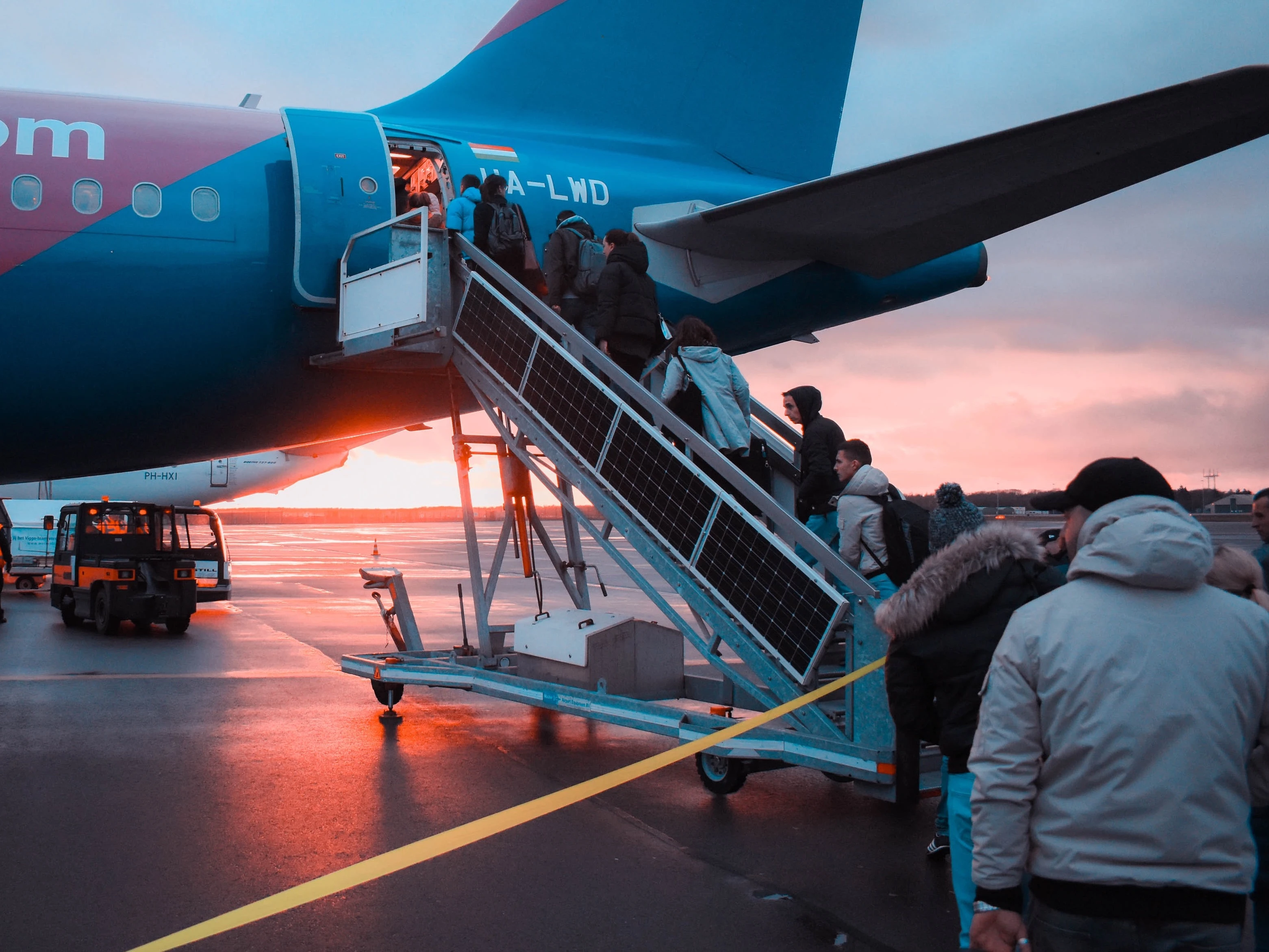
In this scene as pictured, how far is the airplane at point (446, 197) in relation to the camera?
8.47 meters

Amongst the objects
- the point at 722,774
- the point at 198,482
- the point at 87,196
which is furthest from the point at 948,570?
the point at 198,482

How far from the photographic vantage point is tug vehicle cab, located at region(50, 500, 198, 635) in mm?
18531

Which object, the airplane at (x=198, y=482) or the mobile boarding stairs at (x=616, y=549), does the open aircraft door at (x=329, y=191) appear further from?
Result: the airplane at (x=198, y=482)

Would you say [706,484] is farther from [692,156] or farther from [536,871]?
[692,156]

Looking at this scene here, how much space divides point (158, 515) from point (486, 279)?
13403 millimetres

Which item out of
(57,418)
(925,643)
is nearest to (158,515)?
(57,418)

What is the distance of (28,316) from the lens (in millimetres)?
8688

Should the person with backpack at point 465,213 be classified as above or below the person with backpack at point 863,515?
above

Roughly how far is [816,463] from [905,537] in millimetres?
1773

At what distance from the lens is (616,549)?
25.8 feet

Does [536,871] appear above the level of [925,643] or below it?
below

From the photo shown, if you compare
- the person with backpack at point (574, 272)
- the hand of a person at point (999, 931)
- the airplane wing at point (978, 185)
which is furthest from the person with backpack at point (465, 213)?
the hand of a person at point (999, 931)

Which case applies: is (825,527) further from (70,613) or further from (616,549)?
(70,613)

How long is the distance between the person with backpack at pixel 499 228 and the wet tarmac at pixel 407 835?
4.42m
